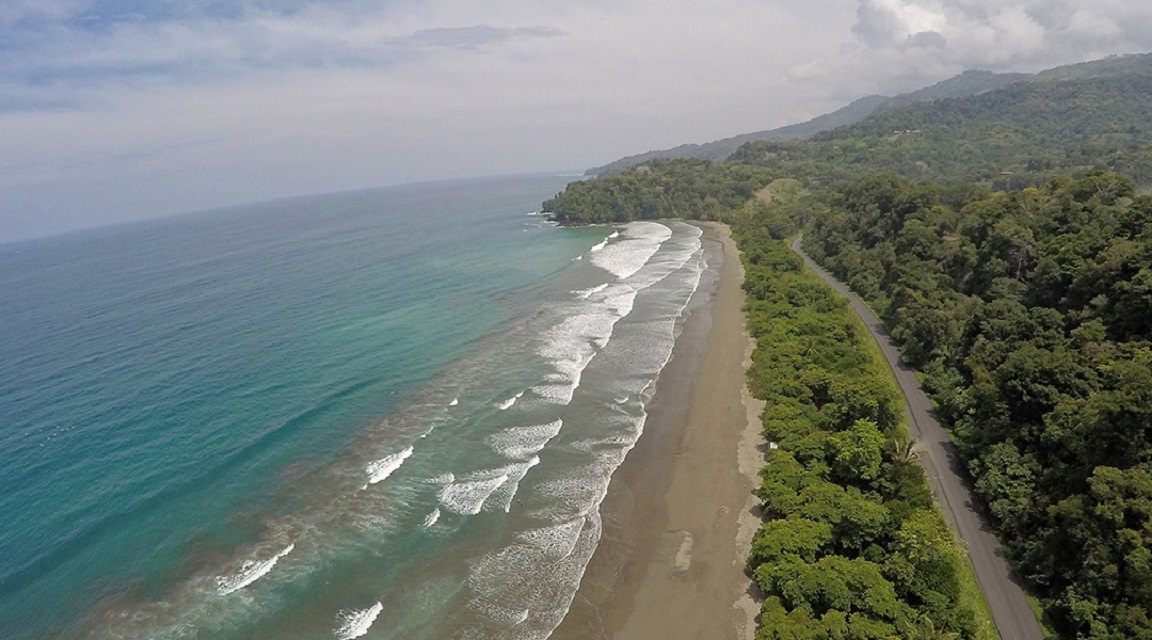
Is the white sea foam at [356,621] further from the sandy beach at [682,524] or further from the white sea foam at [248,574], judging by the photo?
the sandy beach at [682,524]

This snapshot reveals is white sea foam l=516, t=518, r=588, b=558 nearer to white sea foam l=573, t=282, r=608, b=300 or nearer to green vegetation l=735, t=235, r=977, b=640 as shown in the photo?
green vegetation l=735, t=235, r=977, b=640

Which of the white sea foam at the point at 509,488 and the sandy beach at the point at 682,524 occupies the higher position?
the white sea foam at the point at 509,488

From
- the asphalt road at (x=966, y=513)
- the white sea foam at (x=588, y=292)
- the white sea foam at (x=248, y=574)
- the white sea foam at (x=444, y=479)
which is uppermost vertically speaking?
the white sea foam at (x=588, y=292)

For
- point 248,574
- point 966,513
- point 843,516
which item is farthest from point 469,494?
point 966,513

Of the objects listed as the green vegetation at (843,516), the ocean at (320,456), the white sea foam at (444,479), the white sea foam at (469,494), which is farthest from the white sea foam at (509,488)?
the green vegetation at (843,516)

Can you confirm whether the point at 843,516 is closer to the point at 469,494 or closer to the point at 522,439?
the point at 469,494

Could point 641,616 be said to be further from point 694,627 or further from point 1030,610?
point 1030,610

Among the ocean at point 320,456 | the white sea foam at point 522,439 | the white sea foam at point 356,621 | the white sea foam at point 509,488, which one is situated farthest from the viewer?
the white sea foam at point 522,439

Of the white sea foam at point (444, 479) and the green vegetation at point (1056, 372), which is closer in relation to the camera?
the green vegetation at point (1056, 372)

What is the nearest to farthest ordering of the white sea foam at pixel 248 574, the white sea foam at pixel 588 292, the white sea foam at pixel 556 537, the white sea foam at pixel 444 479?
the white sea foam at pixel 248 574, the white sea foam at pixel 556 537, the white sea foam at pixel 444 479, the white sea foam at pixel 588 292
